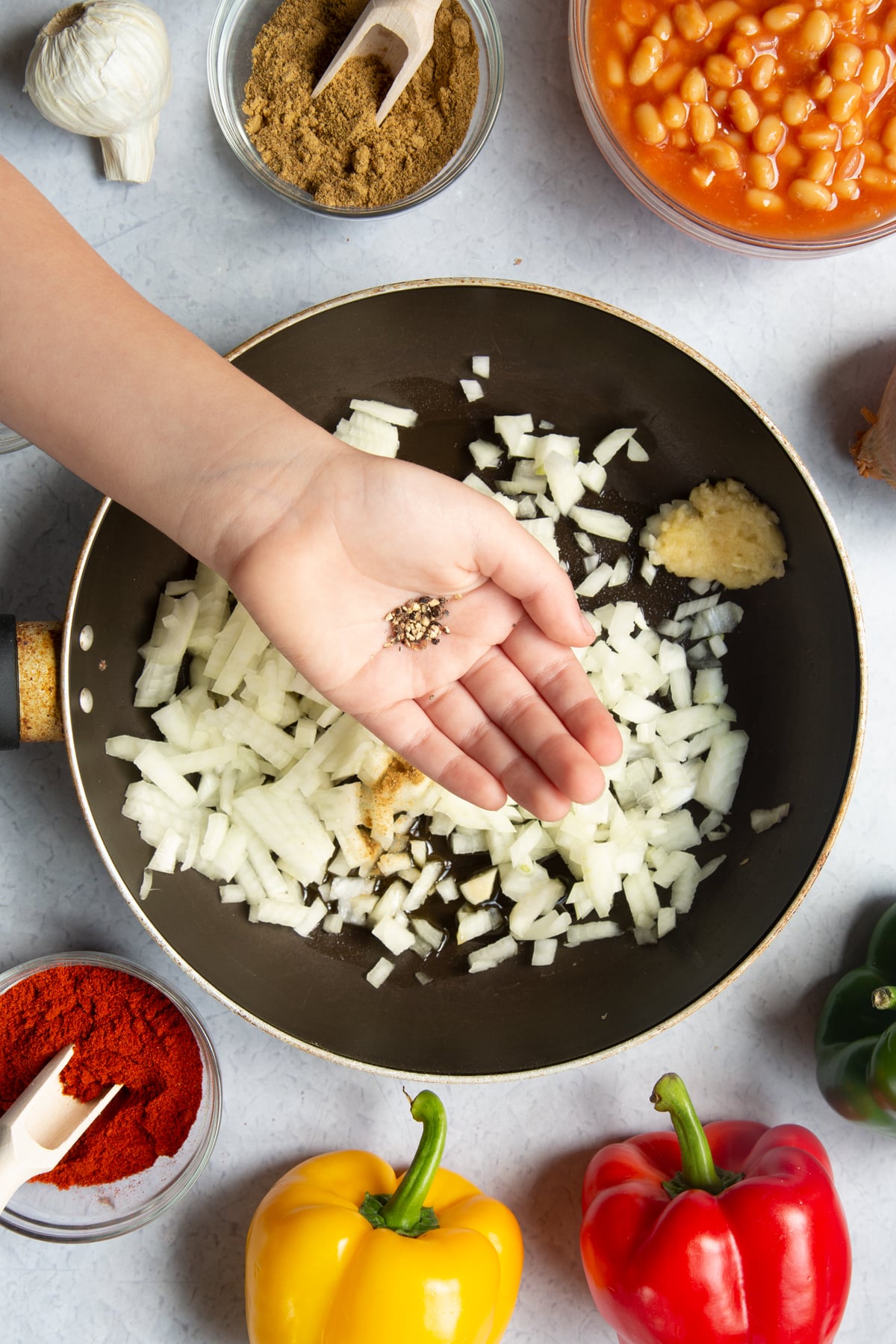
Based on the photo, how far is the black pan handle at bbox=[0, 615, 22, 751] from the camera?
1.24 metres

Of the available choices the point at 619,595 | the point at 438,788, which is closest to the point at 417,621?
the point at 438,788

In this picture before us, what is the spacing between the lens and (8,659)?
4.09 feet

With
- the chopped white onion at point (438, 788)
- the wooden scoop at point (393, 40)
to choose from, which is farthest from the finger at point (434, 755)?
the wooden scoop at point (393, 40)

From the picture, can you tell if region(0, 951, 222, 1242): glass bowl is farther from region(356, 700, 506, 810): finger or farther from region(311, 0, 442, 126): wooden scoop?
region(311, 0, 442, 126): wooden scoop

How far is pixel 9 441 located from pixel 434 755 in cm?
76

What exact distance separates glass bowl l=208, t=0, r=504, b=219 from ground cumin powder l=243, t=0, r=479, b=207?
0.04 feet

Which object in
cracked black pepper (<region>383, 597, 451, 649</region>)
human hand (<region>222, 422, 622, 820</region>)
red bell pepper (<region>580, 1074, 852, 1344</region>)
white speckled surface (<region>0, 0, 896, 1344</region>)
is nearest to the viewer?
human hand (<region>222, 422, 622, 820</region>)

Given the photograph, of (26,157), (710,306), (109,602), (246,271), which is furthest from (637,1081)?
(26,157)

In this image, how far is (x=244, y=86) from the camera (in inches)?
55.4

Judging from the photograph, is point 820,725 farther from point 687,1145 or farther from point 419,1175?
point 419,1175

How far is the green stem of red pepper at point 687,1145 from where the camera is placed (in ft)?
4.40

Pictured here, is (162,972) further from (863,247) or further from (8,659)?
(863,247)

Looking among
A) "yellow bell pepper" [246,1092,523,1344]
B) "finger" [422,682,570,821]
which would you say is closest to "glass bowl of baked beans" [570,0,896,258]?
"finger" [422,682,570,821]

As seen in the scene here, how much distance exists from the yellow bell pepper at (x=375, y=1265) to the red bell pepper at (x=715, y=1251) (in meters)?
0.17
